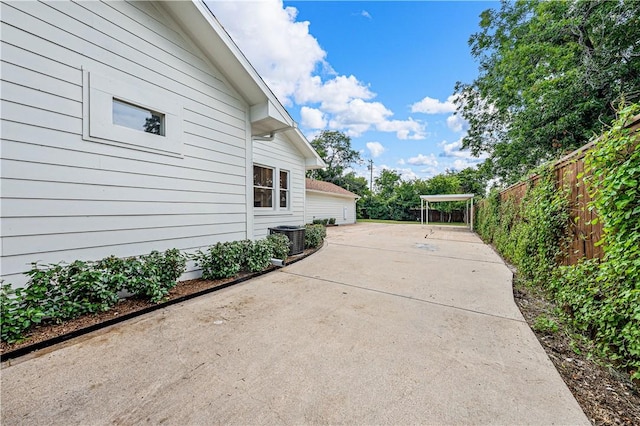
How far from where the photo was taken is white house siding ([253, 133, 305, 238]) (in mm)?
7055

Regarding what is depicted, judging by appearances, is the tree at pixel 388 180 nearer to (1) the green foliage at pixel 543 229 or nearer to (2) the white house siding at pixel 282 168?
(2) the white house siding at pixel 282 168

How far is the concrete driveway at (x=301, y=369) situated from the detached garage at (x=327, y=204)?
12.6 meters

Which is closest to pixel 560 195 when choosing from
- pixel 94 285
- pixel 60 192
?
pixel 94 285

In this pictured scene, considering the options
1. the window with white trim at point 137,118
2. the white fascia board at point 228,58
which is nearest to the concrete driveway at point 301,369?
the window with white trim at point 137,118

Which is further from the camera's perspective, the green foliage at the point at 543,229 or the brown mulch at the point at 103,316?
the green foliage at the point at 543,229

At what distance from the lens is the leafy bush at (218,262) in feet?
13.8

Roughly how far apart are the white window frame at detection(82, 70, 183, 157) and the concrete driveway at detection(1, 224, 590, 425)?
2.41 metres

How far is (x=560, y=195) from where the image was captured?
10.1 feet

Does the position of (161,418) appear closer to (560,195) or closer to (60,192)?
(60,192)

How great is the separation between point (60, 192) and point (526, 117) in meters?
11.8

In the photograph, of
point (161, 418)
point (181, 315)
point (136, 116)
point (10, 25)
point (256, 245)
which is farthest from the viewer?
point (256, 245)

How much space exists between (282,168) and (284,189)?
700 millimetres

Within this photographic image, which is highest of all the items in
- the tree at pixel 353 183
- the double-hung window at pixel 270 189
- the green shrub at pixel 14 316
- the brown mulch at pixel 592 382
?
the tree at pixel 353 183

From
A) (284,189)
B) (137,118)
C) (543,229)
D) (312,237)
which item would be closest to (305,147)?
(284,189)
